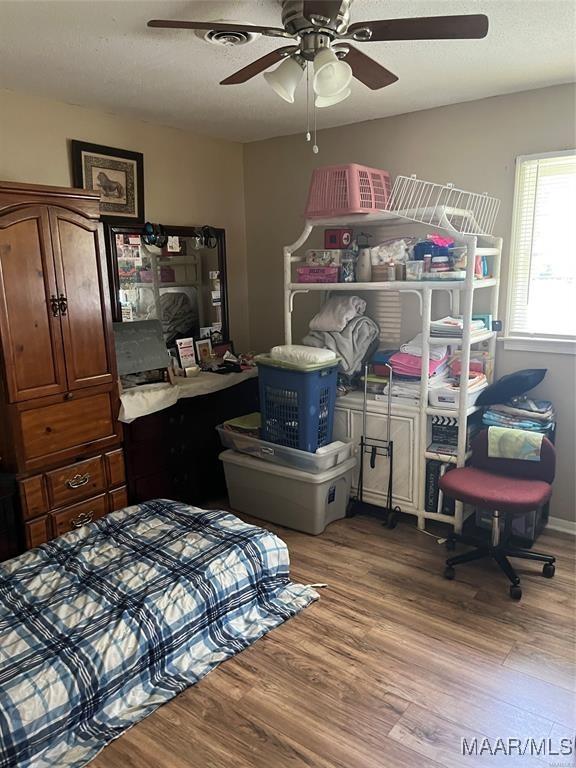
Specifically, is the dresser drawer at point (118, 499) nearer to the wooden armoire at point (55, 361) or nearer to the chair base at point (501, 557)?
the wooden armoire at point (55, 361)

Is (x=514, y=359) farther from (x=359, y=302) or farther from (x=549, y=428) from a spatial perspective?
(x=359, y=302)

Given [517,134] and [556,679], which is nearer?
[556,679]

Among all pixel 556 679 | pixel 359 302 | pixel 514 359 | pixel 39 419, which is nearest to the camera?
pixel 556 679

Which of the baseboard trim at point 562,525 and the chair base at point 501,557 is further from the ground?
the chair base at point 501,557

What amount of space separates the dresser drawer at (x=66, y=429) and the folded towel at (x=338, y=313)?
1.37 metres

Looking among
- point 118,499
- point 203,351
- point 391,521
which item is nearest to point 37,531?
point 118,499

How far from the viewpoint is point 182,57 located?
2.51 m

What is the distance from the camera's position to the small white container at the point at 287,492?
10.6 feet

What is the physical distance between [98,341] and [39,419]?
1.64 feet

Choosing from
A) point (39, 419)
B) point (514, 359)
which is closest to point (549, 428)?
point (514, 359)

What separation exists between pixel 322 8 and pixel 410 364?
1990 millimetres

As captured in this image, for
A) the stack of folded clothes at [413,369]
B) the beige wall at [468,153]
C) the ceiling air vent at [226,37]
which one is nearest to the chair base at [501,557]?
the beige wall at [468,153]

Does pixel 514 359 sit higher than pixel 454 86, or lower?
lower

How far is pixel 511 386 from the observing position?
10.3ft
